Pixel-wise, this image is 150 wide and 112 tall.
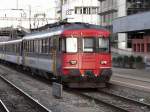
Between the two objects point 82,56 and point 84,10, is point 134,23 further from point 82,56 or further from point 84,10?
point 84,10

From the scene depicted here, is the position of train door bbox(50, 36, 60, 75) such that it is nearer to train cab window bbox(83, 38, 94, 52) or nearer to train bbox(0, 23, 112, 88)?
train bbox(0, 23, 112, 88)

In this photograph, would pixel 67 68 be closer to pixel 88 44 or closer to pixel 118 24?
pixel 88 44

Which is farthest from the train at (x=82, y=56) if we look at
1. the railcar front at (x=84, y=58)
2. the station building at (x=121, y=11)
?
the station building at (x=121, y=11)

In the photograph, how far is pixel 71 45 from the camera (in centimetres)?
2120

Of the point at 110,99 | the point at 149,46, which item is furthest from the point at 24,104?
the point at 149,46

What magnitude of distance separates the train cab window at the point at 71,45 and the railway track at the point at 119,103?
6.31 feet

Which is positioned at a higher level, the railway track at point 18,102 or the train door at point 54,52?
the train door at point 54,52

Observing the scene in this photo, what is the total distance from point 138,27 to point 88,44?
92.1 feet

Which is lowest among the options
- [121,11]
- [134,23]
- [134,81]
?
[134,81]

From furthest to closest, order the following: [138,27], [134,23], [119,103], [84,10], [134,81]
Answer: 1. [84,10]
2. [134,23]
3. [138,27]
4. [134,81]
5. [119,103]

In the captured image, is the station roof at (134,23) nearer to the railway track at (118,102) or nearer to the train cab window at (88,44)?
the train cab window at (88,44)

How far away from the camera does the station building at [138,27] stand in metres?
47.2

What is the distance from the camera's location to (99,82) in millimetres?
21641

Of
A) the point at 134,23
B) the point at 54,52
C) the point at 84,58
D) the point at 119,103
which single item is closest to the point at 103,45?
the point at 84,58
